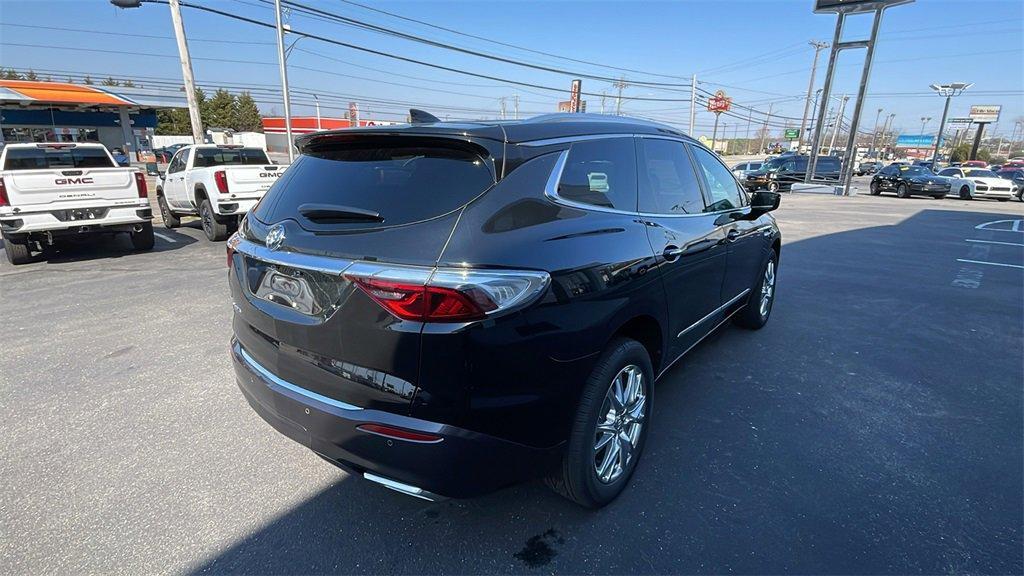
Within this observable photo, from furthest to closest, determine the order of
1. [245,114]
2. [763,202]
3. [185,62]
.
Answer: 1. [245,114]
2. [185,62]
3. [763,202]

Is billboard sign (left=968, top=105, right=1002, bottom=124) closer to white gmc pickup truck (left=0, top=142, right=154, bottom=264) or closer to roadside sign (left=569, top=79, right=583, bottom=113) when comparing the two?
roadside sign (left=569, top=79, right=583, bottom=113)

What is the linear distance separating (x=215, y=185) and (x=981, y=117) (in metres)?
81.8

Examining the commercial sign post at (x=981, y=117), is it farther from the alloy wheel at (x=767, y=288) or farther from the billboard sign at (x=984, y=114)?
the alloy wheel at (x=767, y=288)

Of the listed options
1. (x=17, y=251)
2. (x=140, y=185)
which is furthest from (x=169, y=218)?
(x=17, y=251)

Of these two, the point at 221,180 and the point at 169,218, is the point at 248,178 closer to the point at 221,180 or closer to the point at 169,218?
the point at 221,180

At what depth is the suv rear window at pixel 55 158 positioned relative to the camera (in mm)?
7867

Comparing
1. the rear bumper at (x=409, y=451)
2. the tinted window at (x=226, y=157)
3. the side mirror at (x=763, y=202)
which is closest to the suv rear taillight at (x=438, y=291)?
the rear bumper at (x=409, y=451)

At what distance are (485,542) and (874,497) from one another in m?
2.00

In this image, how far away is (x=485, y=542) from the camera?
2299 millimetres

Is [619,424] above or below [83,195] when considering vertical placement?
below

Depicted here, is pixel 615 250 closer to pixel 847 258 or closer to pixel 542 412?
pixel 542 412

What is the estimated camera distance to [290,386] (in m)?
2.19

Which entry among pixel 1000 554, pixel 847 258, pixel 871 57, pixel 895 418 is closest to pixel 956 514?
pixel 1000 554

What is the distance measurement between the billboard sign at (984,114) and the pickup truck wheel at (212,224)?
79.7m
